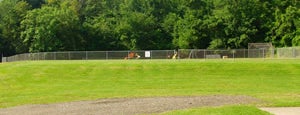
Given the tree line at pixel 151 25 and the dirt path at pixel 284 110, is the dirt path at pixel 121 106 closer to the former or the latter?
the dirt path at pixel 284 110

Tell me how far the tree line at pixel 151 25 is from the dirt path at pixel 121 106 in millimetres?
64428

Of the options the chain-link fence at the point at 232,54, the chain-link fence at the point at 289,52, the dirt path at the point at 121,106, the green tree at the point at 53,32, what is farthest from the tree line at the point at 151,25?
the dirt path at the point at 121,106

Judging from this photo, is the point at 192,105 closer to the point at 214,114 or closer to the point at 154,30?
the point at 214,114

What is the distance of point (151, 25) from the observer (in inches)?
3819

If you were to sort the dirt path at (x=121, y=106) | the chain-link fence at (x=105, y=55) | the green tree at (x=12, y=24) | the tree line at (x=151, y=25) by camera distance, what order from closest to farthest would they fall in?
the dirt path at (x=121, y=106) → the chain-link fence at (x=105, y=55) → the tree line at (x=151, y=25) → the green tree at (x=12, y=24)

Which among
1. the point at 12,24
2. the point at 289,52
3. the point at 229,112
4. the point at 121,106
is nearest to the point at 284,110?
the point at 229,112

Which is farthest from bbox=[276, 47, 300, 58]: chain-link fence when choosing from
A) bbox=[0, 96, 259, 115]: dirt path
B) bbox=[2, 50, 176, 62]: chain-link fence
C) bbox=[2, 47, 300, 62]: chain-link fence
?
bbox=[0, 96, 259, 115]: dirt path

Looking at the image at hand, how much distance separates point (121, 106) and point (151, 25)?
78964 millimetres

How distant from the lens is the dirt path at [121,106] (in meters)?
17.0

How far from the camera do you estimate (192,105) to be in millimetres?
17953

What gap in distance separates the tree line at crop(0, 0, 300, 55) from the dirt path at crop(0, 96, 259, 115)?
6443cm

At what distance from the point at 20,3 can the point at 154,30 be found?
106 ft

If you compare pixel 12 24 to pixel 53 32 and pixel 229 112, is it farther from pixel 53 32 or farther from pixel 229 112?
pixel 229 112

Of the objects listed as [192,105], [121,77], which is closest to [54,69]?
[121,77]
